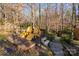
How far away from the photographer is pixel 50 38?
1170 millimetres

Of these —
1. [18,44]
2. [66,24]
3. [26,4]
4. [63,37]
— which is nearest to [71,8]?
[66,24]

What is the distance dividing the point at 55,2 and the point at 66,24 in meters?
0.19

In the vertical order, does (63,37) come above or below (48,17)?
below

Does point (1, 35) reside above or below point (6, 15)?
below

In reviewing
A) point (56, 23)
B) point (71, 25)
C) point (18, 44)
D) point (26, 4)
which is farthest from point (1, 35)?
point (71, 25)

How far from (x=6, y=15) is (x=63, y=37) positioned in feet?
1.55

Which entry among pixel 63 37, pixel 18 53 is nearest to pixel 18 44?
pixel 18 53

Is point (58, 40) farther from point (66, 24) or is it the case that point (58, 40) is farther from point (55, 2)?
point (55, 2)

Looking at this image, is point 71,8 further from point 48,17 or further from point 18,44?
point 18,44

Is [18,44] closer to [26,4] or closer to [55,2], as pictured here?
[26,4]

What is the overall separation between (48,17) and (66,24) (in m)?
0.15

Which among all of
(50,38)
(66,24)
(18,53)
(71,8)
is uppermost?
(71,8)

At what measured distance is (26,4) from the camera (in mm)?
1172

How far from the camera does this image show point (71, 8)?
1.16 metres
